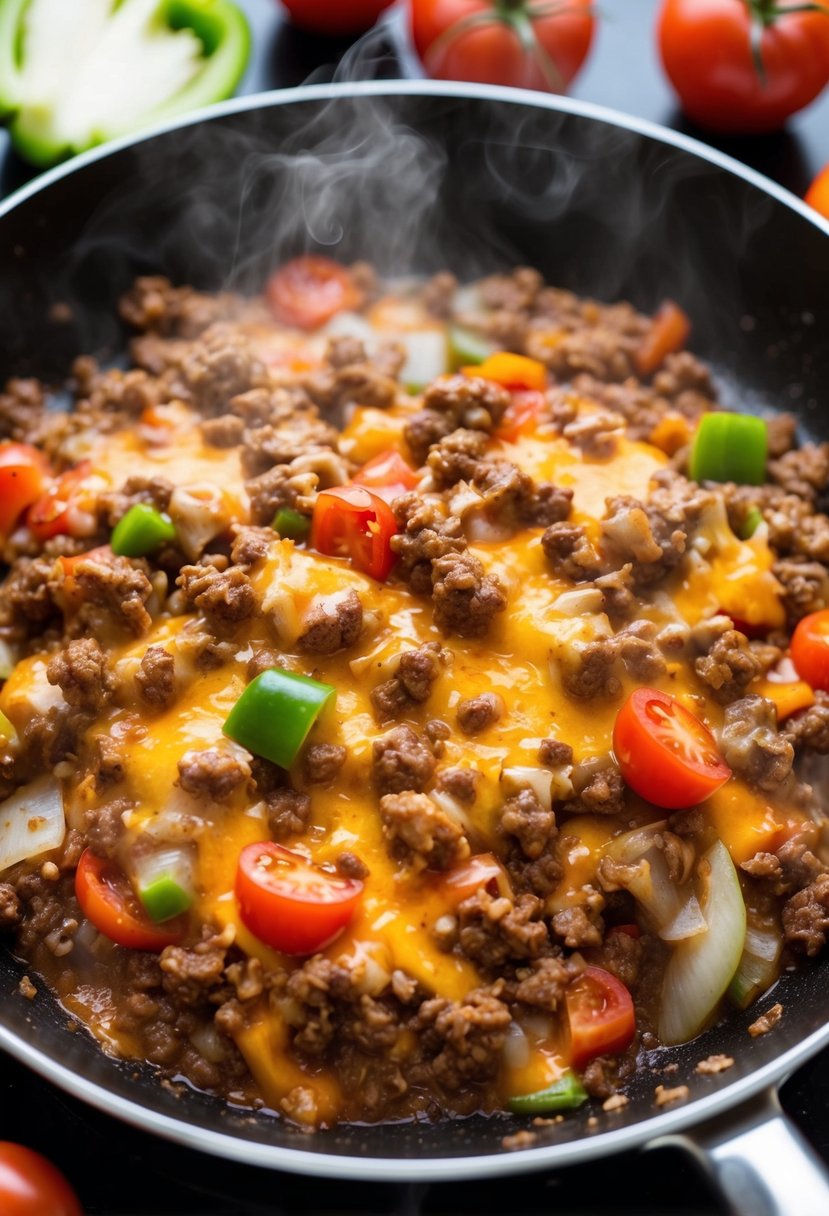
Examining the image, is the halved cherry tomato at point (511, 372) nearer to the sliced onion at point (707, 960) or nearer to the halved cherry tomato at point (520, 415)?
the halved cherry tomato at point (520, 415)

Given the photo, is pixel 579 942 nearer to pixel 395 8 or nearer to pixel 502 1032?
pixel 502 1032

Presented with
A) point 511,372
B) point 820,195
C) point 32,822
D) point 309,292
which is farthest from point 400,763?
point 820,195

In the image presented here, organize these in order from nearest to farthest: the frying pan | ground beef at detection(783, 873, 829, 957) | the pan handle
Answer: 1. the pan handle
2. ground beef at detection(783, 873, 829, 957)
3. the frying pan

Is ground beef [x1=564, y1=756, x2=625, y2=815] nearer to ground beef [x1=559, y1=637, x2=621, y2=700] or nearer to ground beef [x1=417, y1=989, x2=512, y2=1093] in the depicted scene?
ground beef [x1=559, y1=637, x2=621, y2=700]

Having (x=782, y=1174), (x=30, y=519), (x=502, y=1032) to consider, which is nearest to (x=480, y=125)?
(x=30, y=519)

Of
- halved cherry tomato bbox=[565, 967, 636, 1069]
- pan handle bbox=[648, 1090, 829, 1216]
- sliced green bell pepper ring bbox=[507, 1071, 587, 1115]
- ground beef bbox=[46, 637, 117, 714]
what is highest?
ground beef bbox=[46, 637, 117, 714]

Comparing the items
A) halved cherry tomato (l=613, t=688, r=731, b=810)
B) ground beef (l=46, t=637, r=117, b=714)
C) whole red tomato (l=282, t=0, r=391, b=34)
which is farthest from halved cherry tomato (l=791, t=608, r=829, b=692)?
whole red tomato (l=282, t=0, r=391, b=34)
